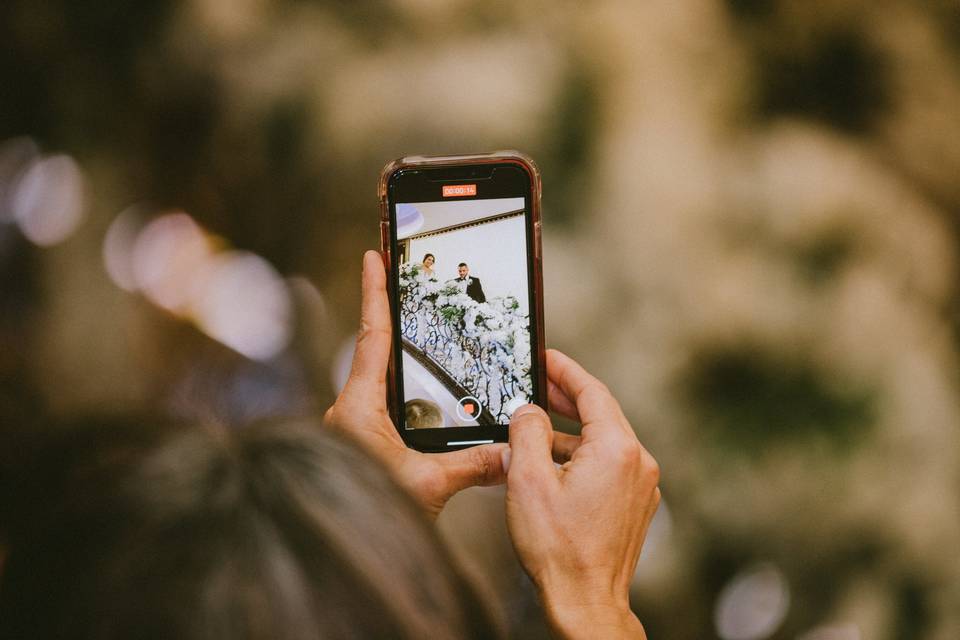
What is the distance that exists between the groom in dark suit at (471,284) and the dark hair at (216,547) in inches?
10.5

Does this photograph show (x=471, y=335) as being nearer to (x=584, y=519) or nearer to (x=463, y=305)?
(x=463, y=305)

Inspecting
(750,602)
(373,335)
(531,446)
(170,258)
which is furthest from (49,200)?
(750,602)

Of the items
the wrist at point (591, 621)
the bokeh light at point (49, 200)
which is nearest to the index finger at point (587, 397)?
the wrist at point (591, 621)

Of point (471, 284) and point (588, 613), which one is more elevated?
point (471, 284)

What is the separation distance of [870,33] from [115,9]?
0.63 meters

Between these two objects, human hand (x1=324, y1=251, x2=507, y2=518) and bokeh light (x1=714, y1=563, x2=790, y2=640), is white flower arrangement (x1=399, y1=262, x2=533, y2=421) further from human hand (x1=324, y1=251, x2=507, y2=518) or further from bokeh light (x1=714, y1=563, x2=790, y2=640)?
bokeh light (x1=714, y1=563, x2=790, y2=640)

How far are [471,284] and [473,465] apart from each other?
0.13m

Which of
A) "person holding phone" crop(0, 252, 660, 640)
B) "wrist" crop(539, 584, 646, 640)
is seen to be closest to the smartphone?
"wrist" crop(539, 584, 646, 640)

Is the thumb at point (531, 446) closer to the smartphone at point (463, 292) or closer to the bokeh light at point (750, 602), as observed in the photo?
the smartphone at point (463, 292)

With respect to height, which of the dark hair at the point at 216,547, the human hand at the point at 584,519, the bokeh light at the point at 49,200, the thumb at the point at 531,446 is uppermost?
the bokeh light at the point at 49,200

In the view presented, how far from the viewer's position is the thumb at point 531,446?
0.38 metres

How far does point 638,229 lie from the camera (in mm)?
522

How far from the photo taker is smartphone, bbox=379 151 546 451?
0.46 m

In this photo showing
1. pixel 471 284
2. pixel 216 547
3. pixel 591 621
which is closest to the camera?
pixel 216 547
